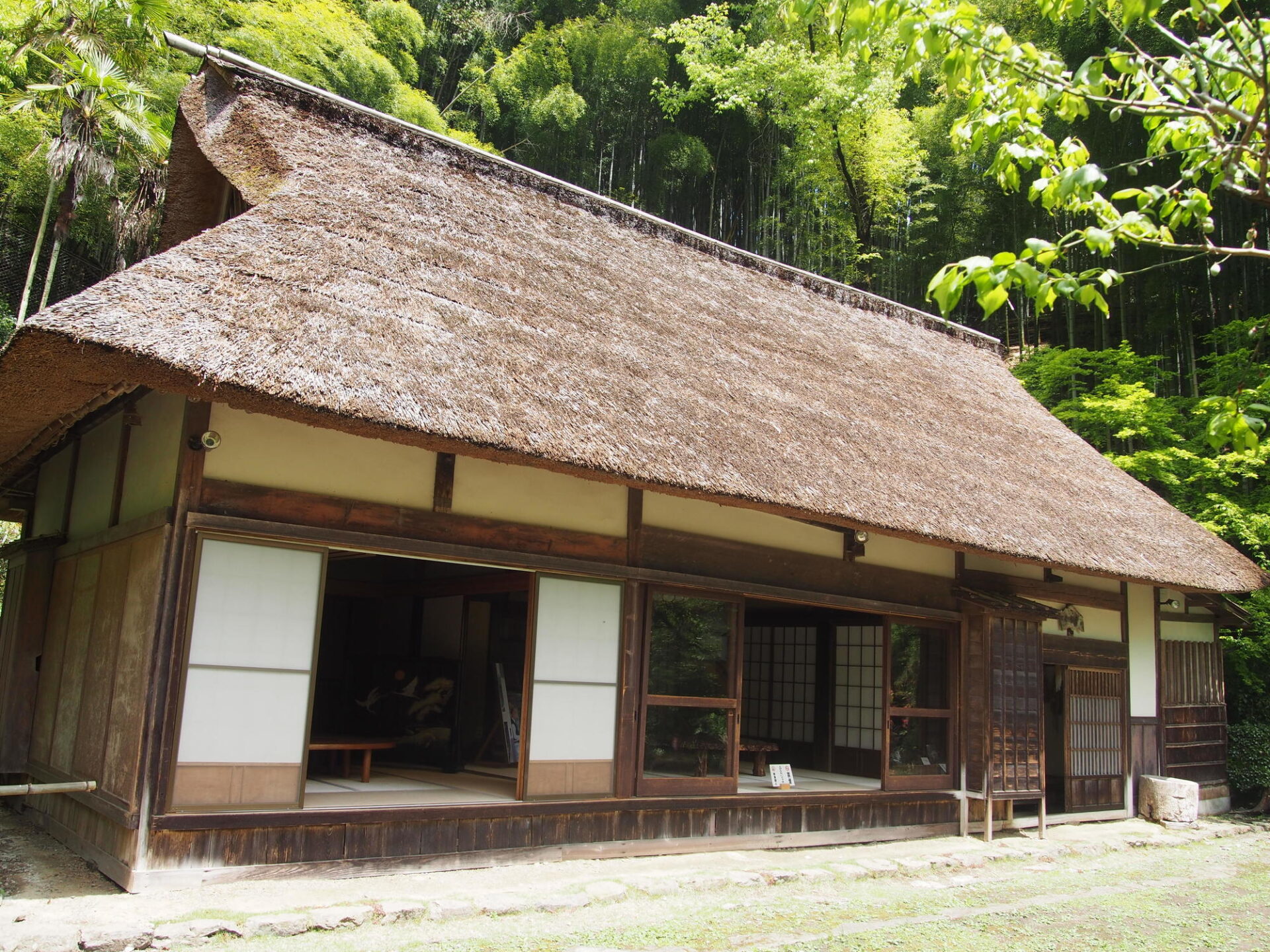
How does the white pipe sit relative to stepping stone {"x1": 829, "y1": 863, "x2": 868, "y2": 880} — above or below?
above

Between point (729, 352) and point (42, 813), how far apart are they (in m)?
5.43

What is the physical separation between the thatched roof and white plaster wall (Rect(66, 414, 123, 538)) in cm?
38

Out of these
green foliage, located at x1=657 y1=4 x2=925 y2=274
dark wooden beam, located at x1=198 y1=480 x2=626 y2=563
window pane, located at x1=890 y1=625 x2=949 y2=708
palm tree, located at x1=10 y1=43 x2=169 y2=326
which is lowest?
window pane, located at x1=890 y1=625 x2=949 y2=708

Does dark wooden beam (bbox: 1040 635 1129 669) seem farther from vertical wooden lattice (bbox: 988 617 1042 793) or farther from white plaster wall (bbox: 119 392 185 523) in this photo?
white plaster wall (bbox: 119 392 185 523)

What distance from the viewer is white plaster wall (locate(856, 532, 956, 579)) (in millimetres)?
7363

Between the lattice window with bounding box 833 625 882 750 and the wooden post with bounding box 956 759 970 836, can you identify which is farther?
the lattice window with bounding box 833 625 882 750

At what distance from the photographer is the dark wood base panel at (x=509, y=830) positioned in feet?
14.5

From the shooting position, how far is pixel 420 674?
8141 millimetres

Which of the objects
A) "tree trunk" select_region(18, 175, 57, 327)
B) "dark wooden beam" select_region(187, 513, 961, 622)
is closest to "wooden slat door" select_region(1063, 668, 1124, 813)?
"dark wooden beam" select_region(187, 513, 961, 622)

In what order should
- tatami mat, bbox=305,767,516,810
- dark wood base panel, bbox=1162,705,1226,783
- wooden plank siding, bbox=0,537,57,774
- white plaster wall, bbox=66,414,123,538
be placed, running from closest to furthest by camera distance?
tatami mat, bbox=305,767,516,810 → white plaster wall, bbox=66,414,123,538 → wooden plank siding, bbox=0,537,57,774 → dark wood base panel, bbox=1162,705,1226,783

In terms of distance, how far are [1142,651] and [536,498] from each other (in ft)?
22.8

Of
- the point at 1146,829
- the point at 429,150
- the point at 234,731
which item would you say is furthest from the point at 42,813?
the point at 1146,829

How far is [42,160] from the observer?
543 inches

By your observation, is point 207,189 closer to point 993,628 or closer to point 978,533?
point 978,533
